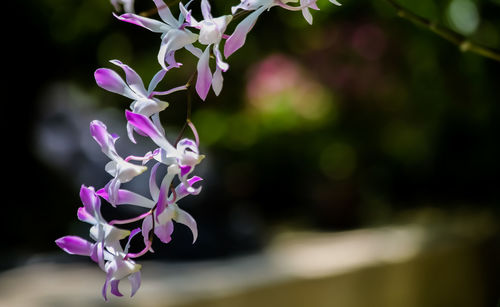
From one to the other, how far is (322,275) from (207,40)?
157 cm

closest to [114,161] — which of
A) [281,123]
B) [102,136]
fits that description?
[102,136]

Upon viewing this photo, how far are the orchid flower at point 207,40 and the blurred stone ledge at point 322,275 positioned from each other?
101cm

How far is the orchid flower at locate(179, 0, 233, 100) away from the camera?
0.88ft

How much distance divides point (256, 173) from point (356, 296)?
1.33 m

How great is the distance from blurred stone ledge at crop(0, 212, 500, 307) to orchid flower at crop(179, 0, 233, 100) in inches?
39.9

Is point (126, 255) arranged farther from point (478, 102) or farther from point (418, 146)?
point (418, 146)

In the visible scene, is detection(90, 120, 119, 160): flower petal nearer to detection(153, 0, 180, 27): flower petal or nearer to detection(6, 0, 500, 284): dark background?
detection(153, 0, 180, 27): flower petal

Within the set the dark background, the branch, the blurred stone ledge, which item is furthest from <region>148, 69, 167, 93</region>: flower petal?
the dark background

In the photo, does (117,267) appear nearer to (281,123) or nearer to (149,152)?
(149,152)

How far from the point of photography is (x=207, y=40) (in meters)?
0.27

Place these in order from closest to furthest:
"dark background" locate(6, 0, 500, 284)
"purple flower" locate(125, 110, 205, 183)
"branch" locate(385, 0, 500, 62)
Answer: "purple flower" locate(125, 110, 205, 183) → "branch" locate(385, 0, 500, 62) → "dark background" locate(6, 0, 500, 284)

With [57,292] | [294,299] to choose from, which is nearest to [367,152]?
[294,299]

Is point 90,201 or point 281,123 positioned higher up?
point 281,123

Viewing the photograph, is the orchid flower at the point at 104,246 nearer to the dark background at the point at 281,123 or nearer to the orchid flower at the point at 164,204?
the orchid flower at the point at 164,204
